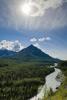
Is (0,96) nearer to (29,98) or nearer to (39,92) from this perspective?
(29,98)

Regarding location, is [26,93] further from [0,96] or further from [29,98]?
[0,96]

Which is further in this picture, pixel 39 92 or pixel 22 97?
pixel 39 92

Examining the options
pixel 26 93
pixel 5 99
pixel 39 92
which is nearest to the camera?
pixel 5 99

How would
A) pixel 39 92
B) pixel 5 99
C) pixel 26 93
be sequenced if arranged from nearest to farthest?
pixel 5 99 → pixel 26 93 → pixel 39 92

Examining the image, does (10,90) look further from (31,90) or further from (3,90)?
(31,90)

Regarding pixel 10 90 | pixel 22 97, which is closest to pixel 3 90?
pixel 10 90

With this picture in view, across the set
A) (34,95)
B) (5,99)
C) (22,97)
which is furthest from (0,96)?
(34,95)

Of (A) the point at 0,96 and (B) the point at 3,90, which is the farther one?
(B) the point at 3,90
